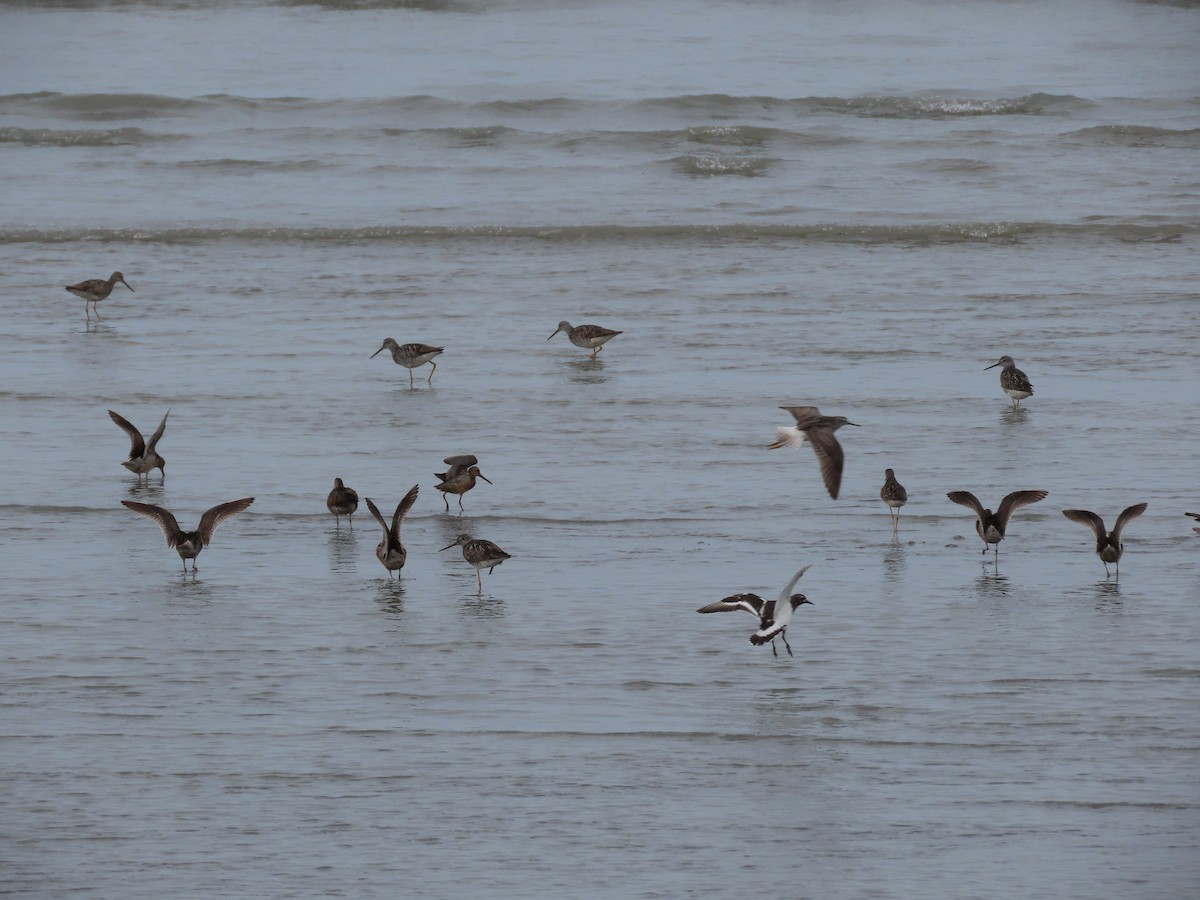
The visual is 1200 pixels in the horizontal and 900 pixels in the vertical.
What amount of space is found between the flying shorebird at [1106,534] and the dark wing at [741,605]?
7.18ft

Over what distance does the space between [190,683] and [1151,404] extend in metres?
8.07

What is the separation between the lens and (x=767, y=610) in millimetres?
8344

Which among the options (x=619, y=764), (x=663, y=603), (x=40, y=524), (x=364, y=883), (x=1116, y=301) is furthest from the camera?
(x=1116, y=301)

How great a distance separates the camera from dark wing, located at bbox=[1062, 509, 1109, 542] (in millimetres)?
9672

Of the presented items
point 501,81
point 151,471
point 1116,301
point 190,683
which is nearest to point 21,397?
point 151,471

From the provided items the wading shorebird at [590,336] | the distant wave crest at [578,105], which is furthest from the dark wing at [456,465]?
the distant wave crest at [578,105]

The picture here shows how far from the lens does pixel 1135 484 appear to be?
37.6 feet

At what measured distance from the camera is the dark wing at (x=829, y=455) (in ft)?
32.0

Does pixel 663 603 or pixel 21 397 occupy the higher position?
pixel 21 397

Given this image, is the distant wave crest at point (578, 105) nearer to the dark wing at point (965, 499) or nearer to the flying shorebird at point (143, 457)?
the flying shorebird at point (143, 457)

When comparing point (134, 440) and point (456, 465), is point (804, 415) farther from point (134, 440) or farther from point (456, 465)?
point (134, 440)

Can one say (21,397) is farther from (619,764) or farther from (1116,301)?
(1116,301)

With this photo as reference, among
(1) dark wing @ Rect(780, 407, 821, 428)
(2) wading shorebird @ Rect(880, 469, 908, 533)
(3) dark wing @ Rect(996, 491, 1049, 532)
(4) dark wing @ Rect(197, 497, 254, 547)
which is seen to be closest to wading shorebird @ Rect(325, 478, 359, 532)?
(4) dark wing @ Rect(197, 497, 254, 547)

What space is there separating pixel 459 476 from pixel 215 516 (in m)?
1.63
